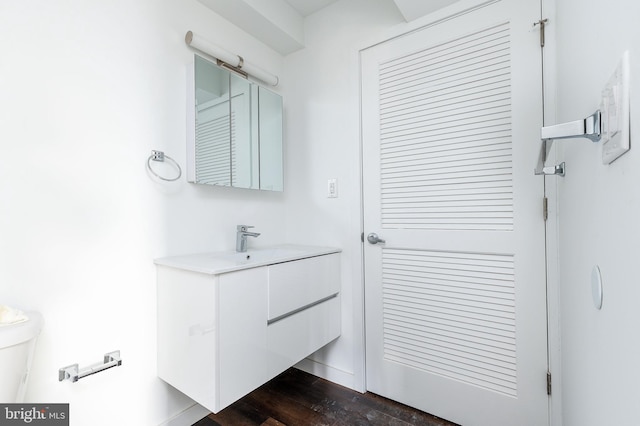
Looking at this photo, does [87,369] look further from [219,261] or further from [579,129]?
[579,129]

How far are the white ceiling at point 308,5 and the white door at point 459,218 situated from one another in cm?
55

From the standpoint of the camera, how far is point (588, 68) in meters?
0.72

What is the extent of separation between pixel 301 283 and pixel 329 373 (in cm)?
80

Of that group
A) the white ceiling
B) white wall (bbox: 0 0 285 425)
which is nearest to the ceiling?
the white ceiling

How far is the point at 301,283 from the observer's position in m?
1.58

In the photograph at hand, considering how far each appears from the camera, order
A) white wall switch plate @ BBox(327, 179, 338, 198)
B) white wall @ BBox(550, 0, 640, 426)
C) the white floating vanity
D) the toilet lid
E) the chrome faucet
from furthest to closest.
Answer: white wall switch plate @ BBox(327, 179, 338, 198)
the chrome faucet
the white floating vanity
the toilet lid
white wall @ BBox(550, 0, 640, 426)

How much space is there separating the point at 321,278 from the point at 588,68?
1.41 metres

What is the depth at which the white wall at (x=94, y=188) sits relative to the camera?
3.49 ft

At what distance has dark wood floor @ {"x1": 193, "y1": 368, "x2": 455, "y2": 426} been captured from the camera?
1.54 m

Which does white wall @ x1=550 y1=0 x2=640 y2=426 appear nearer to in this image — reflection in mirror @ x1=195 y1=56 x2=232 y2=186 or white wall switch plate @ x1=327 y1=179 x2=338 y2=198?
white wall switch plate @ x1=327 y1=179 x2=338 y2=198

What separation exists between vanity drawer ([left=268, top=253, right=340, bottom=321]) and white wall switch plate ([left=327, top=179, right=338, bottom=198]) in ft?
1.30

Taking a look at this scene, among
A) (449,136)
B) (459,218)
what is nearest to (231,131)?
(449,136)

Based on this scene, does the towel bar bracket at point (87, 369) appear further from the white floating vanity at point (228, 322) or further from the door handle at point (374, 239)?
the door handle at point (374, 239)

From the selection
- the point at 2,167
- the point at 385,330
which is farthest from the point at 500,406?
the point at 2,167
